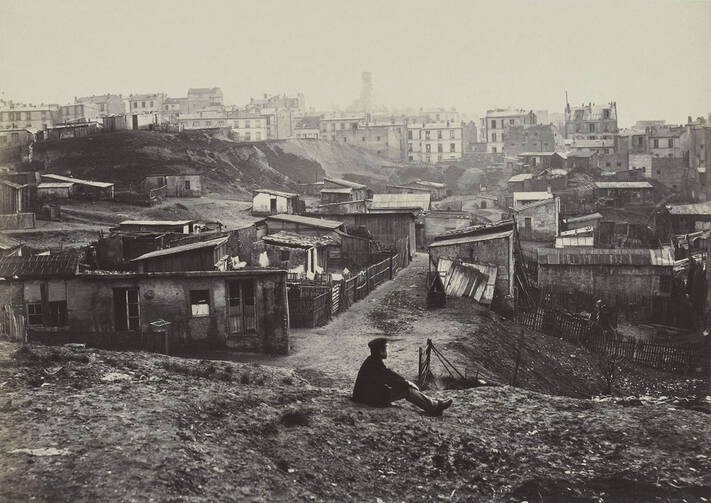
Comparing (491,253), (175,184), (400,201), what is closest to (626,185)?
(400,201)

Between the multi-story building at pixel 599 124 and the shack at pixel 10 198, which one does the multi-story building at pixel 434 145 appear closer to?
the multi-story building at pixel 599 124

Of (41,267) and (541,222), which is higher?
(41,267)

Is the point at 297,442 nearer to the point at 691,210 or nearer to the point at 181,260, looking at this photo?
the point at 181,260

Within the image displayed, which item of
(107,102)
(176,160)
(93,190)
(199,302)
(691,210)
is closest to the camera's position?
(199,302)

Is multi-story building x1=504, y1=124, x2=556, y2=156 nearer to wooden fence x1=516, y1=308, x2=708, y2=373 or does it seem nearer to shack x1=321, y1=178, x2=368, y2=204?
shack x1=321, y1=178, x2=368, y2=204

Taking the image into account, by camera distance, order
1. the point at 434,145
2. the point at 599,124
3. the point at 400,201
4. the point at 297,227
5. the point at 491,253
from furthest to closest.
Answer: the point at 434,145 → the point at 599,124 → the point at 400,201 → the point at 297,227 → the point at 491,253

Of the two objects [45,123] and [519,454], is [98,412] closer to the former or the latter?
[519,454]

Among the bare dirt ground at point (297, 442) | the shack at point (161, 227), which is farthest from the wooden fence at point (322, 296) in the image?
the bare dirt ground at point (297, 442)

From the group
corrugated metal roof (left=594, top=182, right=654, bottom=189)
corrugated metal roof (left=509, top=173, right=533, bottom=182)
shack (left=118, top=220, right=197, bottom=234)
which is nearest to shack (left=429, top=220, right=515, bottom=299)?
shack (left=118, top=220, right=197, bottom=234)
